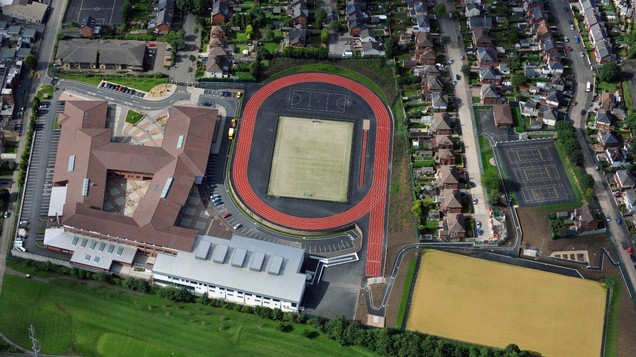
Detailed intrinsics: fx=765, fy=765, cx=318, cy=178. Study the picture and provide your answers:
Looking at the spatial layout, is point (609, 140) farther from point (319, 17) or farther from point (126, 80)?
point (126, 80)

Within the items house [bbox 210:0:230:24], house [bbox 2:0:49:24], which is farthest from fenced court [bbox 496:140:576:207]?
house [bbox 2:0:49:24]

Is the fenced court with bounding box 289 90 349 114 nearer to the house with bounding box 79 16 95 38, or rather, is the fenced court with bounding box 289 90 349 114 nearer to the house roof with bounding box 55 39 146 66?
the house roof with bounding box 55 39 146 66

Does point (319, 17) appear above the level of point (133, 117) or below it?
above

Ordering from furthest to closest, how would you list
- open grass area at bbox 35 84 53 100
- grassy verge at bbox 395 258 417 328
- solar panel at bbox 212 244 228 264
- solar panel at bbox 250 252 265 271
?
open grass area at bbox 35 84 53 100, solar panel at bbox 212 244 228 264, solar panel at bbox 250 252 265 271, grassy verge at bbox 395 258 417 328

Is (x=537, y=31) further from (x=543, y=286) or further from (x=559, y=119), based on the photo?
(x=543, y=286)

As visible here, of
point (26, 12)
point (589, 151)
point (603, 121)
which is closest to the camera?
point (589, 151)

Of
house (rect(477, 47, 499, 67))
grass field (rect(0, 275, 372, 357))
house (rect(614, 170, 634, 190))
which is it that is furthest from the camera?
house (rect(477, 47, 499, 67))

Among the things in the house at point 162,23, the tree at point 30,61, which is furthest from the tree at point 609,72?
the tree at point 30,61

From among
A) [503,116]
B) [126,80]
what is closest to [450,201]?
[503,116]
